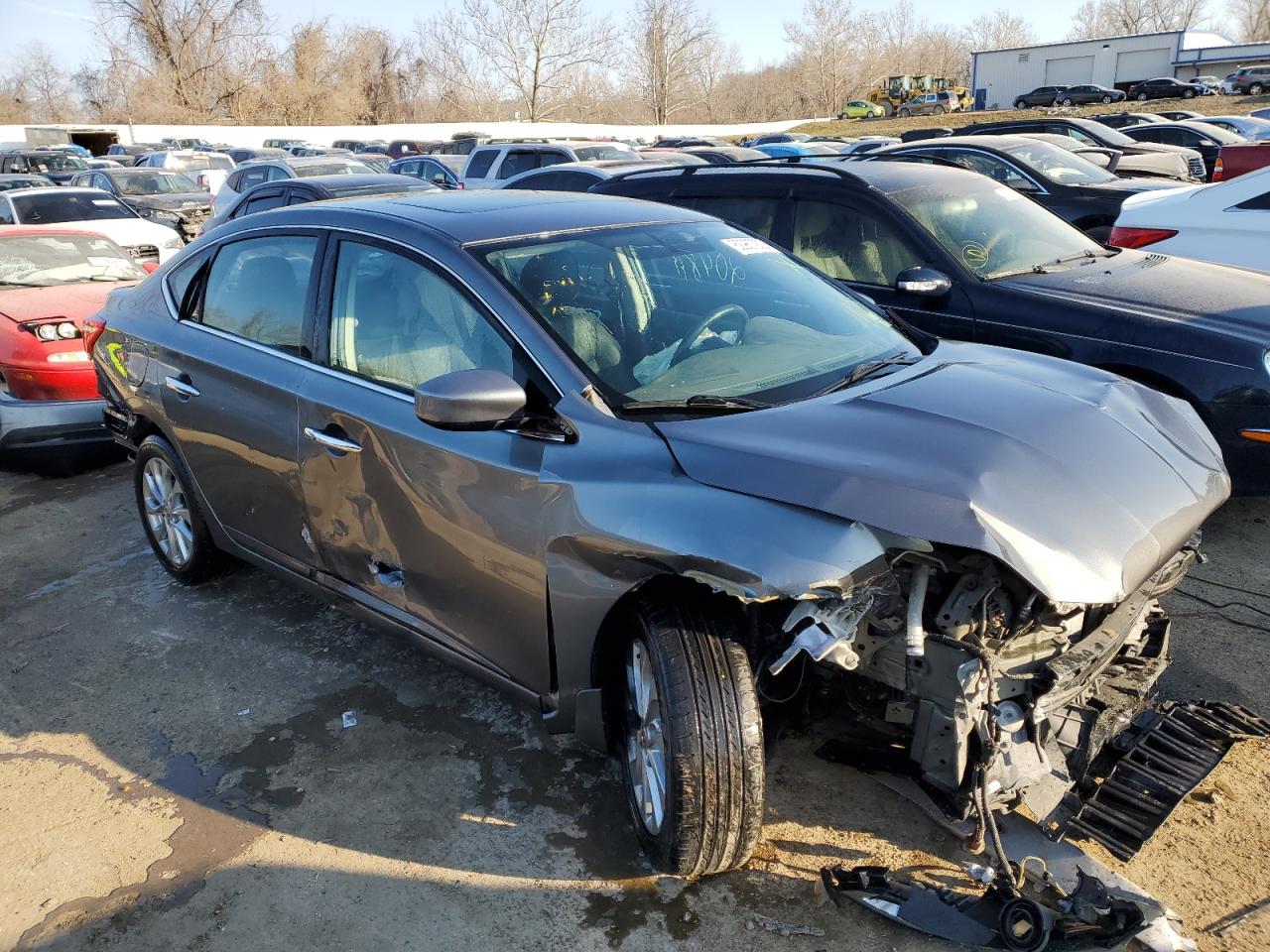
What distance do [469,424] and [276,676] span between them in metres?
1.81

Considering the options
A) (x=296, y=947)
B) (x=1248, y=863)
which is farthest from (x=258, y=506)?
(x=1248, y=863)

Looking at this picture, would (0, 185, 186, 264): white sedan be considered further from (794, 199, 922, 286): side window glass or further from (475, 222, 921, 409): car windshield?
(475, 222, 921, 409): car windshield

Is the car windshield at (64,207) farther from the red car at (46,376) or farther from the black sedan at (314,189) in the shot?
the red car at (46,376)

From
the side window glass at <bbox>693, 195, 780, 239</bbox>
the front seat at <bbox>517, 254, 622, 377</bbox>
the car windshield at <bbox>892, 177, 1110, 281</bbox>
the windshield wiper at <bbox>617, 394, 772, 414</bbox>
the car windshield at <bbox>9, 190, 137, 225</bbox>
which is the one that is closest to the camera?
the windshield wiper at <bbox>617, 394, 772, 414</bbox>

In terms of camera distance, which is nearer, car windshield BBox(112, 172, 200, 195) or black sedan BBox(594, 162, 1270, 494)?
black sedan BBox(594, 162, 1270, 494)

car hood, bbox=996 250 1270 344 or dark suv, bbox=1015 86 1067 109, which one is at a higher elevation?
dark suv, bbox=1015 86 1067 109

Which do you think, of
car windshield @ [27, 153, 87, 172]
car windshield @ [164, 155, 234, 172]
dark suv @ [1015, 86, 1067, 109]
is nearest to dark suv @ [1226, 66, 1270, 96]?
dark suv @ [1015, 86, 1067, 109]

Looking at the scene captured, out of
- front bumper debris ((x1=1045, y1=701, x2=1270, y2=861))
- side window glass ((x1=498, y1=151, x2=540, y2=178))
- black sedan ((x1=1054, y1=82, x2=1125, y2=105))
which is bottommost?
front bumper debris ((x1=1045, y1=701, x2=1270, y2=861))

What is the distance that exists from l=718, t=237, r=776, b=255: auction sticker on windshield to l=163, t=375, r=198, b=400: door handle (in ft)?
7.38

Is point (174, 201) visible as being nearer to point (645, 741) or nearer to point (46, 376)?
point (46, 376)

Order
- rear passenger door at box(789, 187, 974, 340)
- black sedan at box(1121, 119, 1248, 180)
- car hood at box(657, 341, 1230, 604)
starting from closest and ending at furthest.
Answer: car hood at box(657, 341, 1230, 604)
rear passenger door at box(789, 187, 974, 340)
black sedan at box(1121, 119, 1248, 180)

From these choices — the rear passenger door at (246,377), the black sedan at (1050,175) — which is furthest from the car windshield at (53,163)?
the rear passenger door at (246,377)

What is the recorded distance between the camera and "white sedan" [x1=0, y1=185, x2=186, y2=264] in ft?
42.7

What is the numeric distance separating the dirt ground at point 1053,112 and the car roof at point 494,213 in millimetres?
38356
